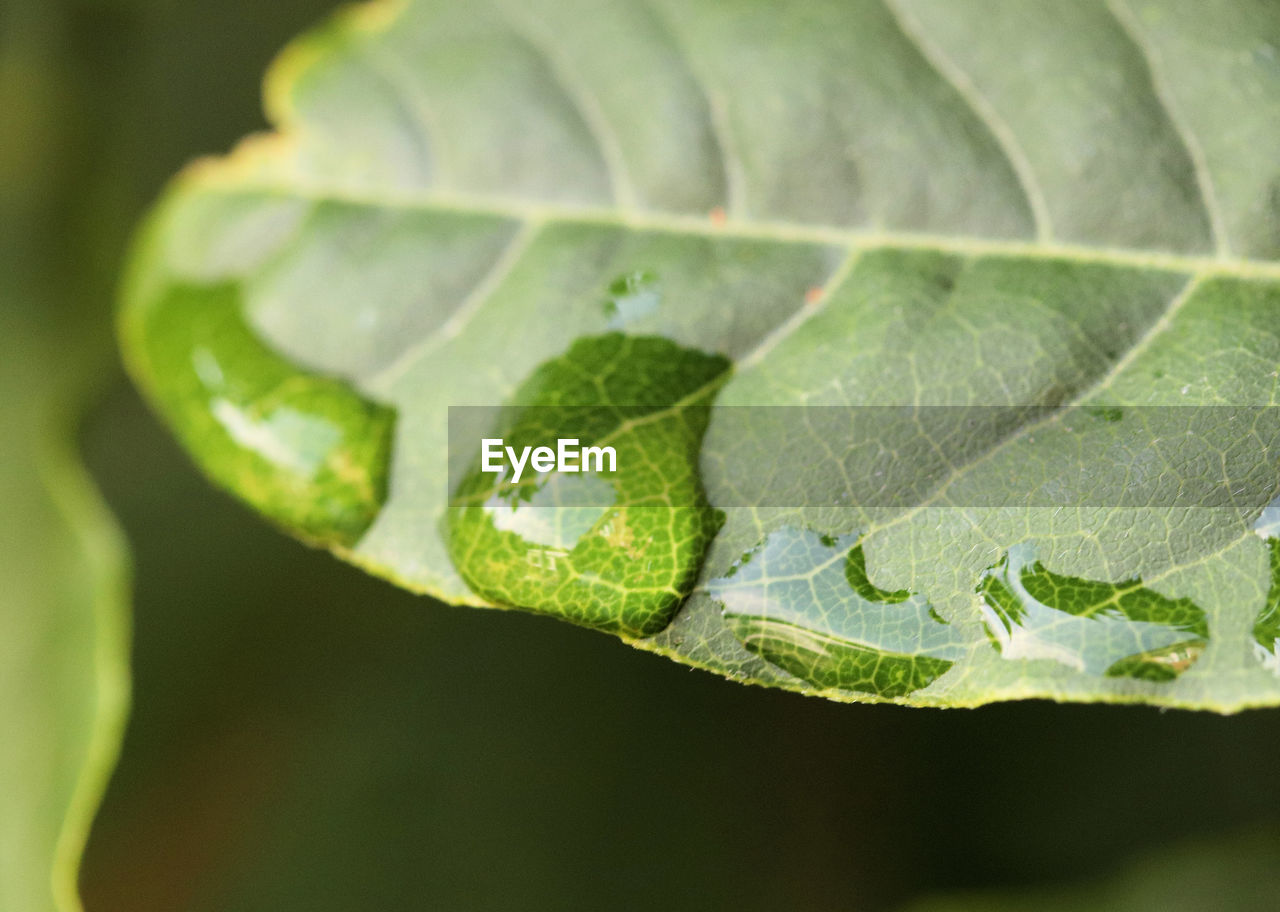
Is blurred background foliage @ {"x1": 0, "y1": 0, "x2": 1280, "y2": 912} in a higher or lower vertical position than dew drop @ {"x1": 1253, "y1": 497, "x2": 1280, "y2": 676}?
lower

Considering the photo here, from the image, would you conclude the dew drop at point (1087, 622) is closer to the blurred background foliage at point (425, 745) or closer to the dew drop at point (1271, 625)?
the dew drop at point (1271, 625)

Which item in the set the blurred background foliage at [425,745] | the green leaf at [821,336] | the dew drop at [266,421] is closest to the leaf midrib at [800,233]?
the green leaf at [821,336]

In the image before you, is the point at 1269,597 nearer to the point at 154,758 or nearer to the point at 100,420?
the point at 154,758

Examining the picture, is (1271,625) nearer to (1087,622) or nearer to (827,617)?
(1087,622)

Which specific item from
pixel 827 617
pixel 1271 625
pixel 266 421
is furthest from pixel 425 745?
pixel 1271 625

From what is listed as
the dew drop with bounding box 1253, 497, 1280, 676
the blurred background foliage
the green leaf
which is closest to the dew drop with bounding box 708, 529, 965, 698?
the green leaf

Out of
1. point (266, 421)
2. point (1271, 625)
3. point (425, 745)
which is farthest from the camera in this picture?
point (425, 745)

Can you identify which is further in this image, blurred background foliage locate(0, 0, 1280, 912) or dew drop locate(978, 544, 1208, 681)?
blurred background foliage locate(0, 0, 1280, 912)

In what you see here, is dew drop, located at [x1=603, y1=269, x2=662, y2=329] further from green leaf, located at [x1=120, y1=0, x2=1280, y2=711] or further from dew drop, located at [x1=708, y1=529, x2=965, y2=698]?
dew drop, located at [x1=708, y1=529, x2=965, y2=698]
